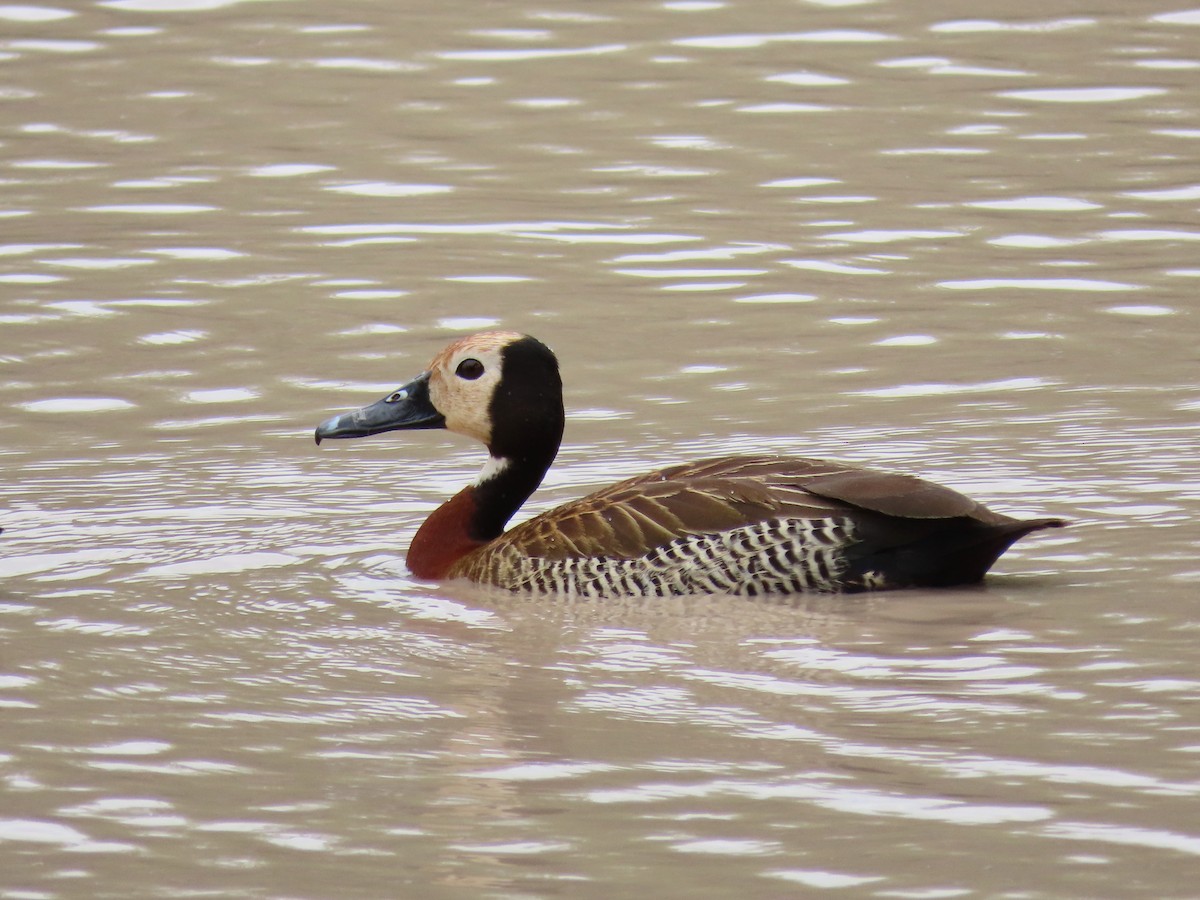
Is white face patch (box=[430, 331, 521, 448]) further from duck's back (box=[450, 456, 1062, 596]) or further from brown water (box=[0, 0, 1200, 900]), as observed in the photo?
duck's back (box=[450, 456, 1062, 596])

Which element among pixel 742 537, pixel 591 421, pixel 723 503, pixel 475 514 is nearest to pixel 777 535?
pixel 742 537

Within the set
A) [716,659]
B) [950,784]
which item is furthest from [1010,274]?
[950,784]

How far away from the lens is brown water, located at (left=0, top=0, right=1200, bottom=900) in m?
6.02

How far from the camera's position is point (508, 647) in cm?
783

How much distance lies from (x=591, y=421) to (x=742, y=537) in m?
2.90

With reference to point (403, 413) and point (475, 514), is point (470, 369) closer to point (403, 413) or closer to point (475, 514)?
point (403, 413)

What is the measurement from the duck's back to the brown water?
0.14 m

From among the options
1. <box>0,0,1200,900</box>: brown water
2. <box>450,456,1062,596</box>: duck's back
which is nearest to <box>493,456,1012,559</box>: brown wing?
<box>450,456,1062,596</box>: duck's back

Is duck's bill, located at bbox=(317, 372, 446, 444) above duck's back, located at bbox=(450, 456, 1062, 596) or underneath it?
above

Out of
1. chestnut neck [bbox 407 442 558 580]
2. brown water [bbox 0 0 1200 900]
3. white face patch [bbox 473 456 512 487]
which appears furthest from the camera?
white face patch [bbox 473 456 512 487]

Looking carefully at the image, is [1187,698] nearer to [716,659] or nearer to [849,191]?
[716,659]

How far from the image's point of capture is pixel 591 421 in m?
11.1

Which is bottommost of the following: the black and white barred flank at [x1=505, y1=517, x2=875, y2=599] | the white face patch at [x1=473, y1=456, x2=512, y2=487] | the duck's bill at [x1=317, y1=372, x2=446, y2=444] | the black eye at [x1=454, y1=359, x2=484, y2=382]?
the black and white barred flank at [x1=505, y1=517, x2=875, y2=599]

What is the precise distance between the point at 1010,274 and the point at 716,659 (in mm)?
6398
